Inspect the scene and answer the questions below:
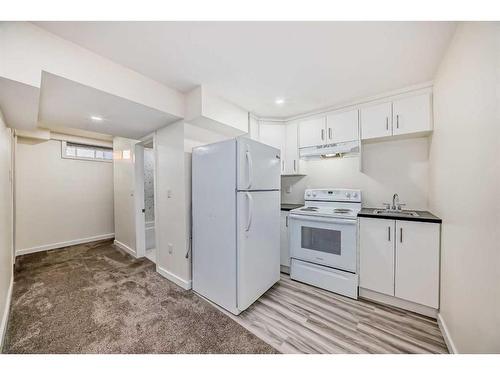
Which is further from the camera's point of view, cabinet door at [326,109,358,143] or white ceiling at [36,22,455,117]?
cabinet door at [326,109,358,143]

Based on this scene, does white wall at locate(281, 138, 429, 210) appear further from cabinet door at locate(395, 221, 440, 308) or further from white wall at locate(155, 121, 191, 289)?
white wall at locate(155, 121, 191, 289)

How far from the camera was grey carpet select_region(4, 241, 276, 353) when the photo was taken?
1455 millimetres

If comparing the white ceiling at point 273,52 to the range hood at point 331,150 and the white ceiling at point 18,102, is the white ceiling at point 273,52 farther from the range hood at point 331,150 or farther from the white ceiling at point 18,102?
the range hood at point 331,150

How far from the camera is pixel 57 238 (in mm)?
3734

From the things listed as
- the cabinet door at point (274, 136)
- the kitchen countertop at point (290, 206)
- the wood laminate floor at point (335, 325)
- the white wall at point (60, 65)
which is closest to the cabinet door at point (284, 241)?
the kitchen countertop at point (290, 206)

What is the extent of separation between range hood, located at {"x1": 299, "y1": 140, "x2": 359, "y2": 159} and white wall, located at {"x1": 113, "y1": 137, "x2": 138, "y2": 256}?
288cm

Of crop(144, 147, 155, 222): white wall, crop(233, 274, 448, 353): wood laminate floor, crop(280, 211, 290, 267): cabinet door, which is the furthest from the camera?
crop(144, 147, 155, 222): white wall

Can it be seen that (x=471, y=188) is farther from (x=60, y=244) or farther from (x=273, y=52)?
(x=60, y=244)

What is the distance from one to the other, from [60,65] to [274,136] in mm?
2423

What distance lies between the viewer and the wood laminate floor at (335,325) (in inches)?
56.6

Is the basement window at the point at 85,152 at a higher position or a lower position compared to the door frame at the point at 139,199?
higher

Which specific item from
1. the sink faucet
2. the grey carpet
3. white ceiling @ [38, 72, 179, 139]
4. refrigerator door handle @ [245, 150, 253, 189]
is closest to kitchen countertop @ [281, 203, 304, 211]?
refrigerator door handle @ [245, 150, 253, 189]

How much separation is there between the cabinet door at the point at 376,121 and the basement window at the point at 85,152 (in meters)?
5.13

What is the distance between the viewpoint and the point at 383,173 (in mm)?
2488
